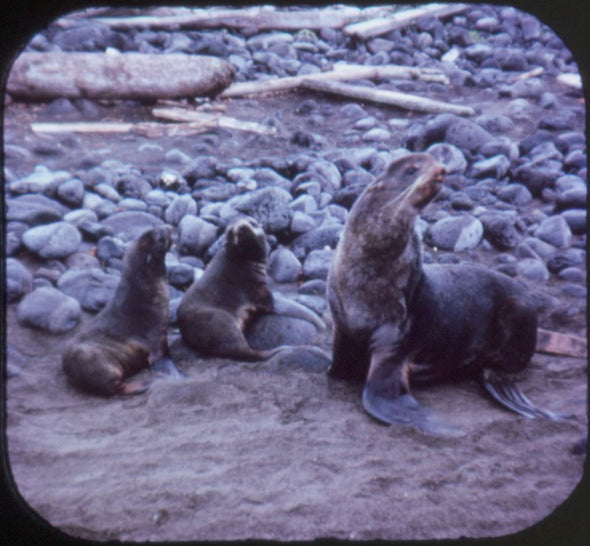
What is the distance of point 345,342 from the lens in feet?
10.2

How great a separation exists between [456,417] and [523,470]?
526 millimetres

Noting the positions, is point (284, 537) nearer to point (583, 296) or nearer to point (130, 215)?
point (583, 296)

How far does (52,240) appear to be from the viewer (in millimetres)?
4133

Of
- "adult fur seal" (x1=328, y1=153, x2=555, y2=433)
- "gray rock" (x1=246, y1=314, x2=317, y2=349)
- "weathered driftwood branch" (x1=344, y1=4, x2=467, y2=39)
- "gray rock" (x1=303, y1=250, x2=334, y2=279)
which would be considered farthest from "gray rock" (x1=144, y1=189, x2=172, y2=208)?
"weathered driftwood branch" (x1=344, y1=4, x2=467, y2=39)

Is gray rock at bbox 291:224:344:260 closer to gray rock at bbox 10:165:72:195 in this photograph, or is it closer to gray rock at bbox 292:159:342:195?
gray rock at bbox 292:159:342:195

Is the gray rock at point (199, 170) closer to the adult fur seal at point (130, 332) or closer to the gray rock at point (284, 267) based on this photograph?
the gray rock at point (284, 267)

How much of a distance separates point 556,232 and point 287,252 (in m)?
1.66

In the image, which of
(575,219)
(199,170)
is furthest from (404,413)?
(199,170)

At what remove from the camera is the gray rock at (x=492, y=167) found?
549 cm

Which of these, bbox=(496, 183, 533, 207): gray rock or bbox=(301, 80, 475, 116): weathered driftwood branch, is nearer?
bbox=(496, 183, 533, 207): gray rock

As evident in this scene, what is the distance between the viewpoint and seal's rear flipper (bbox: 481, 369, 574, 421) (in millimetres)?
2646

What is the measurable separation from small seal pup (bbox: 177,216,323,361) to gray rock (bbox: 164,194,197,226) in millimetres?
770

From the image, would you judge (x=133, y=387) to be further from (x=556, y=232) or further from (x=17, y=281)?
(x=556, y=232)

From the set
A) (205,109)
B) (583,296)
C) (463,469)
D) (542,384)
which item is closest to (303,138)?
(205,109)
